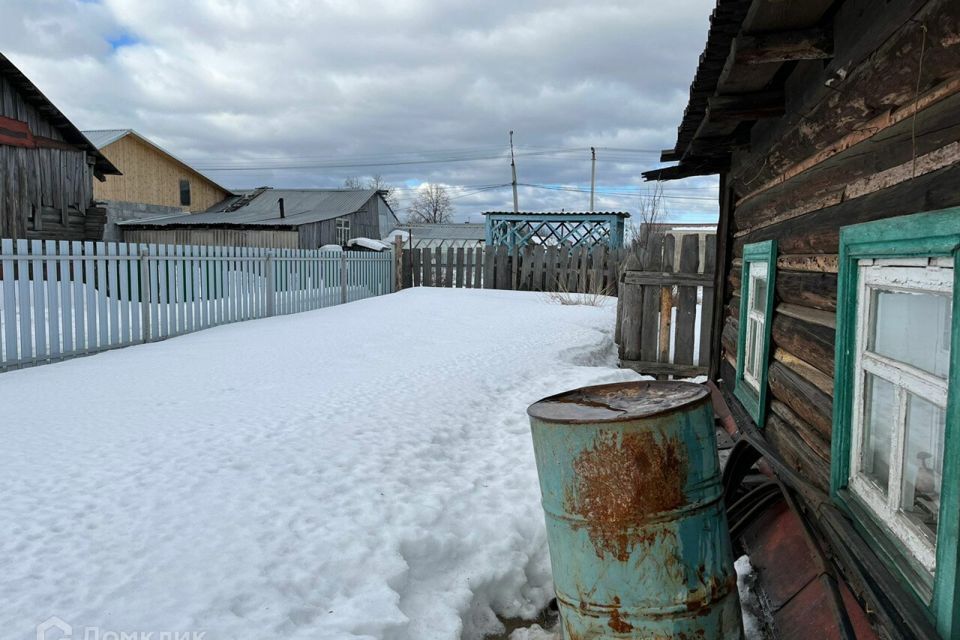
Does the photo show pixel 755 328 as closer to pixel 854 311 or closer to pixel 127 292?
pixel 854 311

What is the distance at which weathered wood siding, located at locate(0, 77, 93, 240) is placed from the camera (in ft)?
44.6

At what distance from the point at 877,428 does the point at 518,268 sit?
14.7 metres

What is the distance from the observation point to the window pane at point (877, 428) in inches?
86.3

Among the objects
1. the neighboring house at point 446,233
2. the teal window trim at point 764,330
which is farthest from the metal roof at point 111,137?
the teal window trim at point 764,330

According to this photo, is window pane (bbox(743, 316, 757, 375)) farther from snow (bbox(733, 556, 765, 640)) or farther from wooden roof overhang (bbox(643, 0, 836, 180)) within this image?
snow (bbox(733, 556, 765, 640))

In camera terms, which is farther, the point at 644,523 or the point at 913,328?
the point at 644,523

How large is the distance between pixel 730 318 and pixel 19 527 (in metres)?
5.04

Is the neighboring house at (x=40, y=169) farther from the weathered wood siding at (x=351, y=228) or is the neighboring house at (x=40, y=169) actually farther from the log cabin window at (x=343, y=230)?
the log cabin window at (x=343, y=230)

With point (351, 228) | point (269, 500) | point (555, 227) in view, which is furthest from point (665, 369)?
point (351, 228)

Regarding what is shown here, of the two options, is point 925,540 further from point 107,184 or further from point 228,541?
point 107,184

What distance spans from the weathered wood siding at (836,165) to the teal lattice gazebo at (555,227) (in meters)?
17.8

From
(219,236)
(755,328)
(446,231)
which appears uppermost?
(446,231)

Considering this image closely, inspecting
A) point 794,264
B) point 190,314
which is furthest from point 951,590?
point 190,314

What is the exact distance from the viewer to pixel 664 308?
800 centimetres
